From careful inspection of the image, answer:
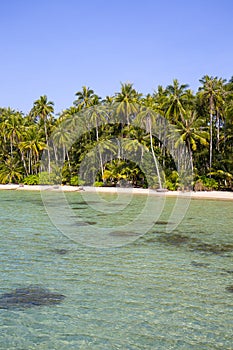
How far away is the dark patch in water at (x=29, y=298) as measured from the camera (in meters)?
10.8

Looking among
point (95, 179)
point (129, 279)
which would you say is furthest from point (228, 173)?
point (129, 279)

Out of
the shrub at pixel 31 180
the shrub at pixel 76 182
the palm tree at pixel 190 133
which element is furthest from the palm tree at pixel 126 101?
the shrub at pixel 31 180

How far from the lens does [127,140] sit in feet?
173

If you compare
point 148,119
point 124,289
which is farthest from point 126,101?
point 124,289

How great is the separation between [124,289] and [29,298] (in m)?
2.92

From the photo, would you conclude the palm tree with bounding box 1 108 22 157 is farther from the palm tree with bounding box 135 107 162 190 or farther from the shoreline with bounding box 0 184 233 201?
the palm tree with bounding box 135 107 162 190

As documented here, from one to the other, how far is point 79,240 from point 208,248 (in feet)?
21.0

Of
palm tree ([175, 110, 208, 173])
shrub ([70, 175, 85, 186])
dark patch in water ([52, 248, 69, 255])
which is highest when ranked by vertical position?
palm tree ([175, 110, 208, 173])

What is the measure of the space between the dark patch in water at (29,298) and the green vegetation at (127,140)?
3454 cm

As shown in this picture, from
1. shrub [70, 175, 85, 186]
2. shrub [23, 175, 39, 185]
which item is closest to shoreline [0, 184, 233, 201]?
shrub [70, 175, 85, 186]

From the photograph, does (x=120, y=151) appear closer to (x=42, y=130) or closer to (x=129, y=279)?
(x=42, y=130)

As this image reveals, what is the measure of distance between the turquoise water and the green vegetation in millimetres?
26737

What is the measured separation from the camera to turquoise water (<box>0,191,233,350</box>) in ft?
29.3

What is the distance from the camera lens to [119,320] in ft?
32.3
